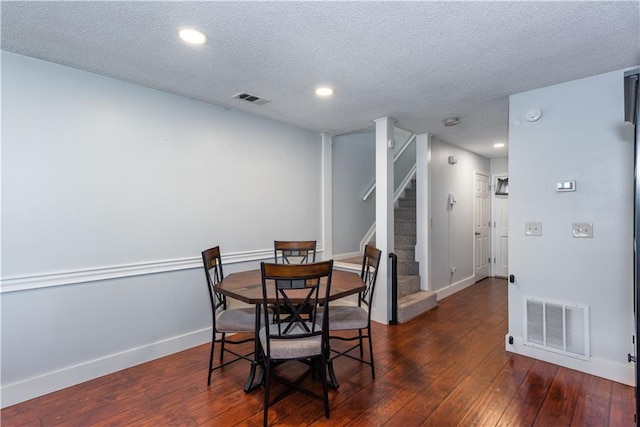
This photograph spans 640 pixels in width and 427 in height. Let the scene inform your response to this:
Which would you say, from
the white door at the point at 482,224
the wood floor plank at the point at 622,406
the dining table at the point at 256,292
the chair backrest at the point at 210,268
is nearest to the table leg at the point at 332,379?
the dining table at the point at 256,292

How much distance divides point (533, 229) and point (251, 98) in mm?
2892

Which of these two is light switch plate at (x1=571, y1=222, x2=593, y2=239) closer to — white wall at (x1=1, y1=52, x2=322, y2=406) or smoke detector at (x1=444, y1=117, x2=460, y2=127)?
smoke detector at (x1=444, y1=117, x2=460, y2=127)

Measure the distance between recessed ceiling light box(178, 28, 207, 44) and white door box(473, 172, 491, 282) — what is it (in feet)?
17.1

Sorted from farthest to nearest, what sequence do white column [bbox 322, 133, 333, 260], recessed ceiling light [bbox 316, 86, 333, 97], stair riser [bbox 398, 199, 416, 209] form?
1. stair riser [bbox 398, 199, 416, 209]
2. white column [bbox 322, 133, 333, 260]
3. recessed ceiling light [bbox 316, 86, 333, 97]

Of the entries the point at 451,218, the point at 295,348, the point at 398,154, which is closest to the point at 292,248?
the point at 295,348

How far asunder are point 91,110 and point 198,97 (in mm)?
874

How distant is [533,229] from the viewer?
2785mm

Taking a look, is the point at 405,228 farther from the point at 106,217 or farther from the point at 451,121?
the point at 106,217

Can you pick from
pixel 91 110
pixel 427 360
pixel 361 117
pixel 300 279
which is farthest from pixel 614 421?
pixel 91 110

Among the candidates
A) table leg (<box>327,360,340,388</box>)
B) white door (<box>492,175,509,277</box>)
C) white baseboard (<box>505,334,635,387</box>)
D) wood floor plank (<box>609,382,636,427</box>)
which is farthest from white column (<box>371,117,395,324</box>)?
white door (<box>492,175,509,277</box>)

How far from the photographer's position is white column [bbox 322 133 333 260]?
4.28 metres

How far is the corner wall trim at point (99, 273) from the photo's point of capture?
2.12 metres

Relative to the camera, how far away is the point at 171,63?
226cm

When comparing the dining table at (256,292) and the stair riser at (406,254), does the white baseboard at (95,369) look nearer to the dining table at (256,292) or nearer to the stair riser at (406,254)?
the dining table at (256,292)
